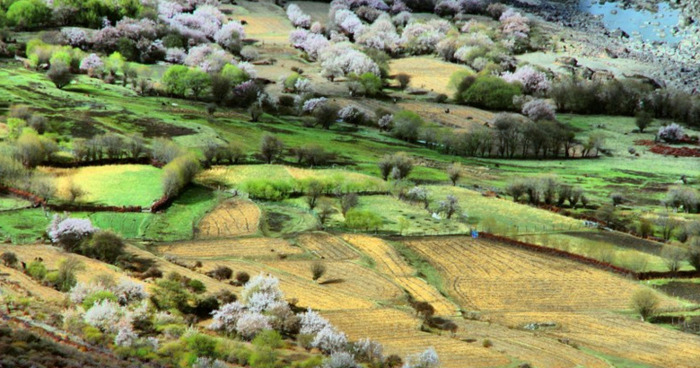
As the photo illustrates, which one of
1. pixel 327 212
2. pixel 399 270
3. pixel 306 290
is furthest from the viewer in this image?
pixel 327 212

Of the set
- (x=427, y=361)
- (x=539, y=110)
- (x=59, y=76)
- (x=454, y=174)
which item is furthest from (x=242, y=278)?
(x=539, y=110)

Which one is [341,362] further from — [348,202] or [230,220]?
[348,202]

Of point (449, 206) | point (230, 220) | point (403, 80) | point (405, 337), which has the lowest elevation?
point (405, 337)

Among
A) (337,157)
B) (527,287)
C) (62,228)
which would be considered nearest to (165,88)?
(337,157)

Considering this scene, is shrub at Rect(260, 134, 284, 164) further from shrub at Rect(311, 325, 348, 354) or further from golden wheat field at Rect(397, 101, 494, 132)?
shrub at Rect(311, 325, 348, 354)

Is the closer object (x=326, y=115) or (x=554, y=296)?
(x=554, y=296)

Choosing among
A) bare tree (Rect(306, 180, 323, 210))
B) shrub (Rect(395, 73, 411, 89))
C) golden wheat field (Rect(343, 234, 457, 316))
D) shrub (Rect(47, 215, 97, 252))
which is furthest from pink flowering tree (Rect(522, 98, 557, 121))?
shrub (Rect(47, 215, 97, 252))

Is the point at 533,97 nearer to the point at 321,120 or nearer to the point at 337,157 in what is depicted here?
the point at 321,120

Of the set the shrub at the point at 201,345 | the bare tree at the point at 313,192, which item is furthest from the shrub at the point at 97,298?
the bare tree at the point at 313,192
